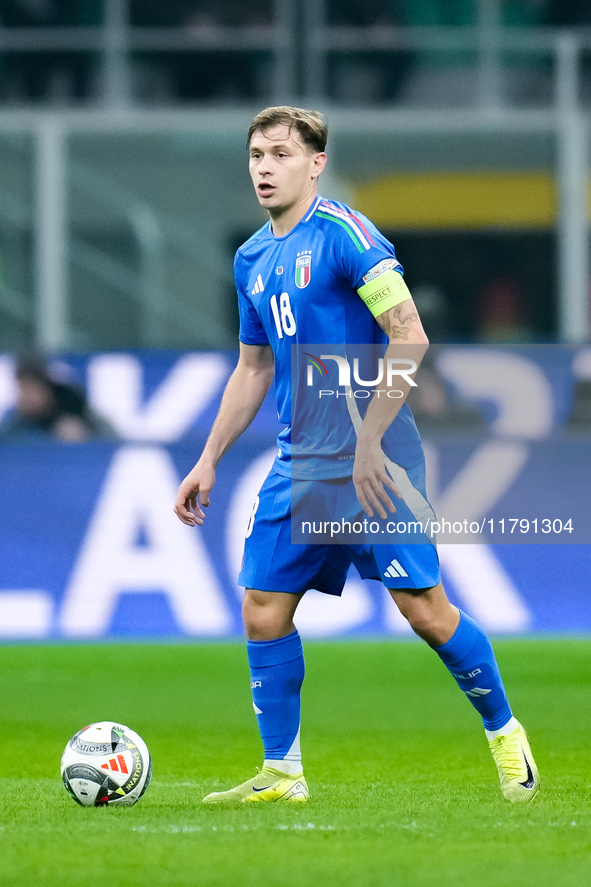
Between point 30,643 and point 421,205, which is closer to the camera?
point 30,643

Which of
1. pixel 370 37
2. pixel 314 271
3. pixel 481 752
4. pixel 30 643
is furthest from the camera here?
pixel 370 37

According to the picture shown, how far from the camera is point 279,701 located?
153 inches

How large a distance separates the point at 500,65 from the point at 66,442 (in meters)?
7.92

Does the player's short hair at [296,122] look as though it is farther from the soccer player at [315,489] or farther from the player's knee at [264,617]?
the player's knee at [264,617]

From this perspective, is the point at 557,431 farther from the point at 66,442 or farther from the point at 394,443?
the point at 394,443

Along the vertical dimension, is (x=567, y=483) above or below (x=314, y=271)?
below

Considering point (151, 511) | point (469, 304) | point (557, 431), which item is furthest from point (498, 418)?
point (469, 304)

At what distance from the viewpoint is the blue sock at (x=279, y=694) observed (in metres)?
3.87

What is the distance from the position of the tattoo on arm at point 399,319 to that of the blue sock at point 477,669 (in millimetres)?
802

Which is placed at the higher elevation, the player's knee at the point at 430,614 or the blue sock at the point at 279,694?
the player's knee at the point at 430,614

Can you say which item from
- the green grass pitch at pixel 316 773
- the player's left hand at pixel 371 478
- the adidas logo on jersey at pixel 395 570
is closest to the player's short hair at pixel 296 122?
the player's left hand at pixel 371 478

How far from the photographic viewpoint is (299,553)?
3.80 meters

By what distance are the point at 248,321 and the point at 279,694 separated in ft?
3.51

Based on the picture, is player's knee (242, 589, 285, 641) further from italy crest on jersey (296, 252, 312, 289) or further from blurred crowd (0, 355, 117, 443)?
blurred crowd (0, 355, 117, 443)
